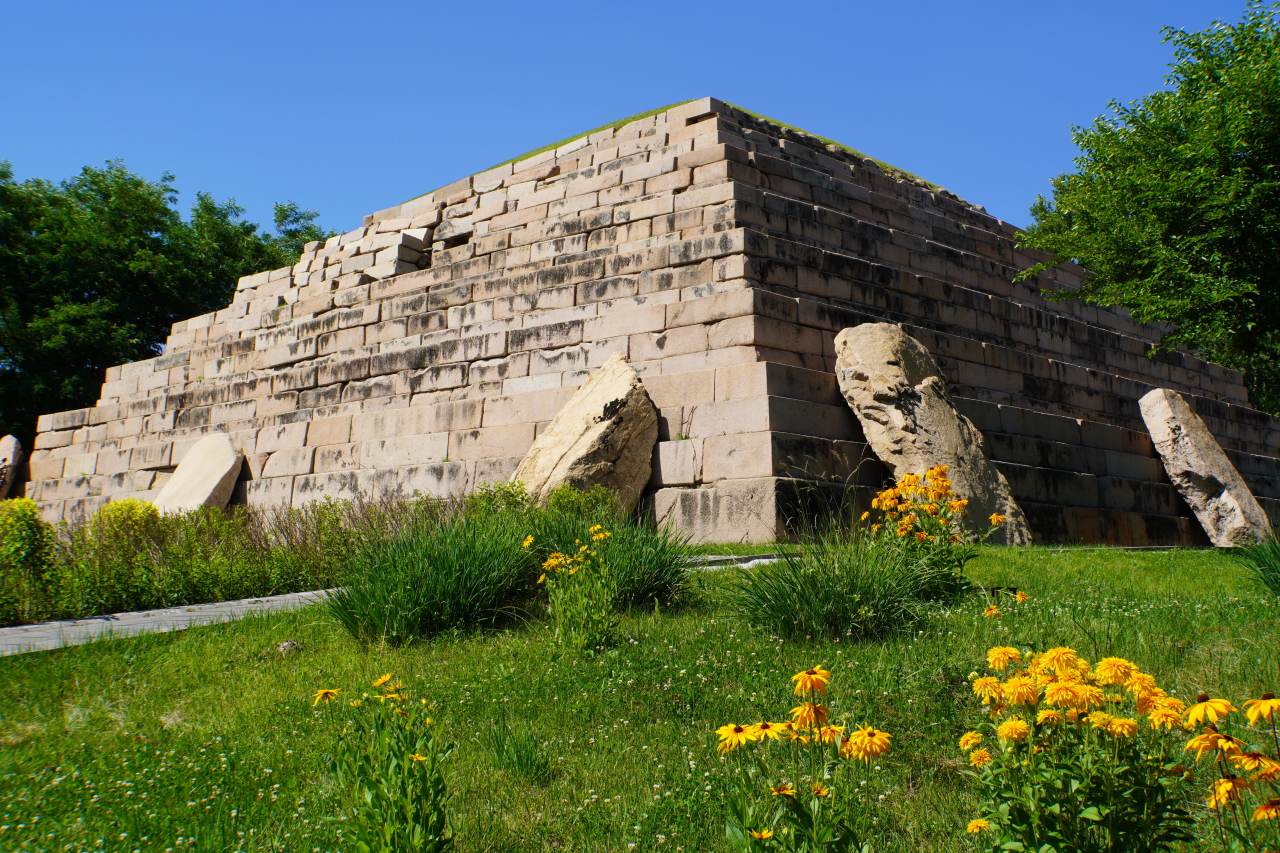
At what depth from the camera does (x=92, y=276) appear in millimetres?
25672

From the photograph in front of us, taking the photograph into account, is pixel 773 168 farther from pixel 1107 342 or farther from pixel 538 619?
pixel 538 619

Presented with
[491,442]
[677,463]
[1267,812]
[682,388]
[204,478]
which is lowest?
[1267,812]

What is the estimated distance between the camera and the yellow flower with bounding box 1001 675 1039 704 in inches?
92.5

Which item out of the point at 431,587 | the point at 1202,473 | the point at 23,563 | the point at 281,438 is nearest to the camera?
the point at 431,587

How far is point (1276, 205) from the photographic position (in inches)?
476

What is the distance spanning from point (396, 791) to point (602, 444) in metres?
6.82

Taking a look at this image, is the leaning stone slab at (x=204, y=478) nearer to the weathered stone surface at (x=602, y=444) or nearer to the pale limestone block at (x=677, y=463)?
the weathered stone surface at (x=602, y=444)

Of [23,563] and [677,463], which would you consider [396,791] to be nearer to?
[23,563]

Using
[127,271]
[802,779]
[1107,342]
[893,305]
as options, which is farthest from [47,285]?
[802,779]

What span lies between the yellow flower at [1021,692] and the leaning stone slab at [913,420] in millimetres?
6940

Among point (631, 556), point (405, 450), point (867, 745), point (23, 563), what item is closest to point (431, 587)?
point (631, 556)

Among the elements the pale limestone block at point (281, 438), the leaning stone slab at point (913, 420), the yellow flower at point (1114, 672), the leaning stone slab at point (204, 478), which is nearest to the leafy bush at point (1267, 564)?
the leaning stone slab at point (913, 420)

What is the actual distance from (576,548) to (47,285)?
2526cm

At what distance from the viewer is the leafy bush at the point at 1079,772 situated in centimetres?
230
